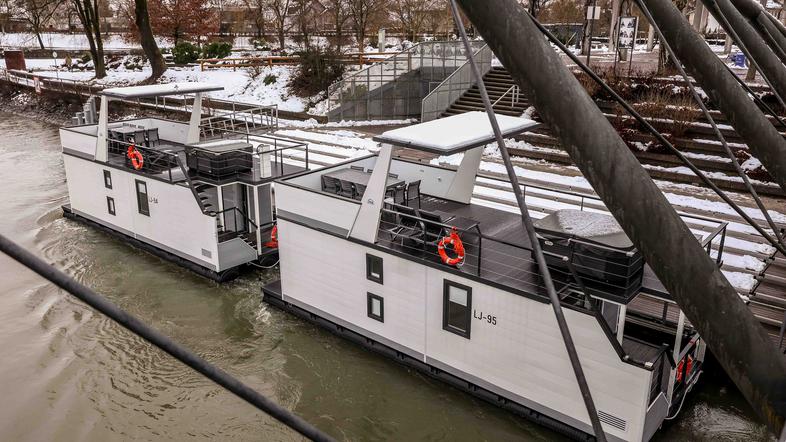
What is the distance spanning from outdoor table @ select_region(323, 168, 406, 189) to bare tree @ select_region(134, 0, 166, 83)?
32.0 meters

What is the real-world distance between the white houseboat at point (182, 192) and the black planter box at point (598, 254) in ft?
25.3

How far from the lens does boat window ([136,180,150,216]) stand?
54.8 feet

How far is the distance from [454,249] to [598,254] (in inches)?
88.4

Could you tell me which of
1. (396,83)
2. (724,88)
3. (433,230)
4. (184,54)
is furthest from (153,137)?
(184,54)

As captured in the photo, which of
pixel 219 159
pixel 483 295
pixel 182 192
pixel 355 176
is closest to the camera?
pixel 483 295

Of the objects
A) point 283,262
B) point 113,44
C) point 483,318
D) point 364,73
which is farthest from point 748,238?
point 113,44

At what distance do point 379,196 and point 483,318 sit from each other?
282 centimetres

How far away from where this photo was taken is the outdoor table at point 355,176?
13.4 m

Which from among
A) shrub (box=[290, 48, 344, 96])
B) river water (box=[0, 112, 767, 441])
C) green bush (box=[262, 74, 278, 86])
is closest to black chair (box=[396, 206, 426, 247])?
river water (box=[0, 112, 767, 441])

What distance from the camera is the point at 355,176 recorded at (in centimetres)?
1396

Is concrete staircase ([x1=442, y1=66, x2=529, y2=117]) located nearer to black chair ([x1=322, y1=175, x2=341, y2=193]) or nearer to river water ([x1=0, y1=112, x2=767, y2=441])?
black chair ([x1=322, y1=175, x2=341, y2=193])

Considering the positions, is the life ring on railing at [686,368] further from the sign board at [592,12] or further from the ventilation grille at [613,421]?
the sign board at [592,12]

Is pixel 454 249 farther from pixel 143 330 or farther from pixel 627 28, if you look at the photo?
pixel 627 28

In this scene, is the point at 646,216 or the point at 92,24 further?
the point at 92,24
